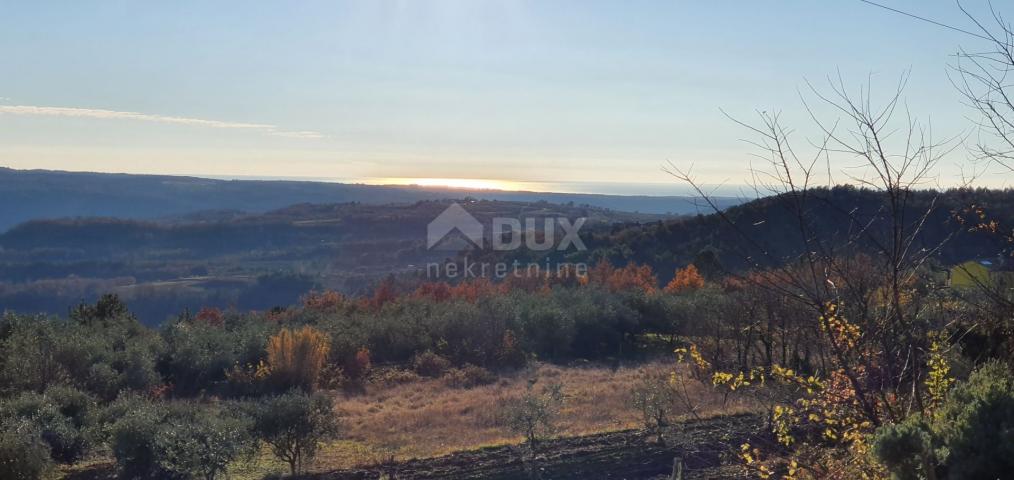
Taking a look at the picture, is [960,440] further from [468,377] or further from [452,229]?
[452,229]

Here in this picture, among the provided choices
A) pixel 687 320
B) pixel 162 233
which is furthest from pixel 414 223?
pixel 687 320

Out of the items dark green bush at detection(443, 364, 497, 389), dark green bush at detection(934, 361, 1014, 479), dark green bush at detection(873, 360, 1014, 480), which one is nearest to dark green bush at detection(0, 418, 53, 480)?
dark green bush at detection(873, 360, 1014, 480)

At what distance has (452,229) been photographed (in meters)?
61.8

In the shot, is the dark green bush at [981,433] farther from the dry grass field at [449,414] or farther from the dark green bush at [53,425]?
the dark green bush at [53,425]

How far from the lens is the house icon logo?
179 feet

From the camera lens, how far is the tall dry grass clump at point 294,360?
1912 cm

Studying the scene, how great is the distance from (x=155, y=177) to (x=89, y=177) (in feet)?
48.7

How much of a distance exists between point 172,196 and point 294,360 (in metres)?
121

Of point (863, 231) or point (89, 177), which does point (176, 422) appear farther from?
point (89, 177)

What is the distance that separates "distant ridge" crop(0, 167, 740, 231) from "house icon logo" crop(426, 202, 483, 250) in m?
26.1

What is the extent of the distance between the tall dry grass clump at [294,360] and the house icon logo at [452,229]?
29.5 m

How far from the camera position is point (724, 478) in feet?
27.1

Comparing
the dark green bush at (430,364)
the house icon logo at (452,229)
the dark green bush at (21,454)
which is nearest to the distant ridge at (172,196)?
the house icon logo at (452,229)

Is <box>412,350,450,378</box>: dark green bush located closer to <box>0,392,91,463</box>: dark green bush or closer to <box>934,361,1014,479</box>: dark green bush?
<box>0,392,91,463</box>: dark green bush
